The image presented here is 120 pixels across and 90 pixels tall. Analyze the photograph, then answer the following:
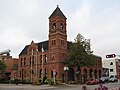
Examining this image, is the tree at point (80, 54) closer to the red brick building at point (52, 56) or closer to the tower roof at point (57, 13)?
the red brick building at point (52, 56)

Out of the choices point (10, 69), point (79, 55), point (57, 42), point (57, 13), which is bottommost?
point (10, 69)

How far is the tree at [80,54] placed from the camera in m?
57.1

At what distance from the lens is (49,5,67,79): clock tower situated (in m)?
62.3

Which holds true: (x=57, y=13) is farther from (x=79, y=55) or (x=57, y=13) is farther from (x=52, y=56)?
(x=79, y=55)

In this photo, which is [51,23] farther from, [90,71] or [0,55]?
[0,55]

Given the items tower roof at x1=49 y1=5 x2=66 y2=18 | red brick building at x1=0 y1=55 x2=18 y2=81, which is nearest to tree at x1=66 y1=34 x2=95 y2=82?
tower roof at x1=49 y1=5 x2=66 y2=18

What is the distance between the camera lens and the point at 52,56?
6431 cm

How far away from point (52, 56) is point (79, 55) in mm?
9911

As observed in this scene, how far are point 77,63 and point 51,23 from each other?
50.6 feet

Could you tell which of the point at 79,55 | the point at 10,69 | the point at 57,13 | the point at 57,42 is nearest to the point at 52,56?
the point at 57,42

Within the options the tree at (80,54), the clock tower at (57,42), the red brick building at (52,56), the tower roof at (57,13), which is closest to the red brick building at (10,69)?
the red brick building at (52,56)

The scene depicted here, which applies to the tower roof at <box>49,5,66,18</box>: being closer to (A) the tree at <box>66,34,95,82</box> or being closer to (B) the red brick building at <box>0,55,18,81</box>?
(A) the tree at <box>66,34,95,82</box>

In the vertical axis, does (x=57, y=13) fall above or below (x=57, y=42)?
above

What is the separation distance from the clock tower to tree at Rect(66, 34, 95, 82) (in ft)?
13.4
